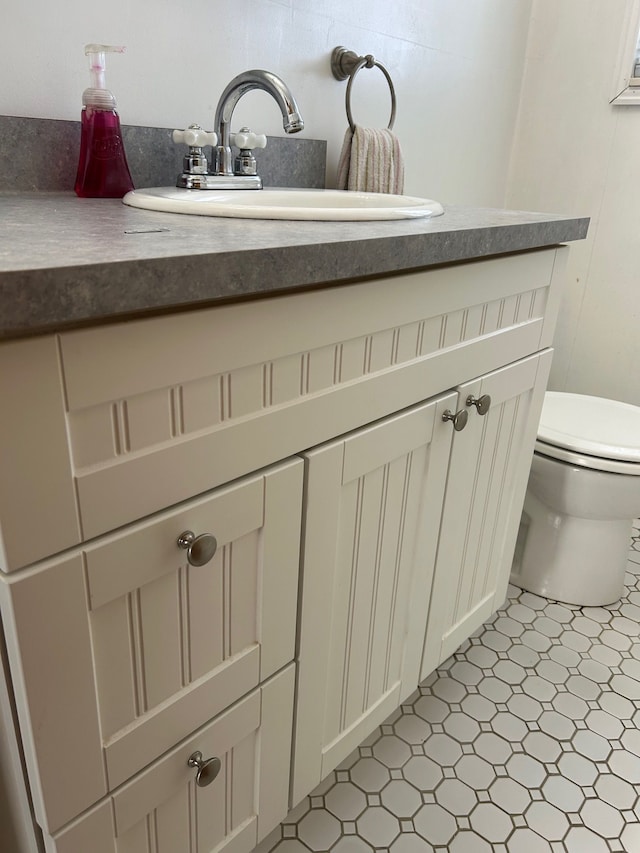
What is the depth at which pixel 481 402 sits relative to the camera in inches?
38.1

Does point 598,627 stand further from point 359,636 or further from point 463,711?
point 359,636

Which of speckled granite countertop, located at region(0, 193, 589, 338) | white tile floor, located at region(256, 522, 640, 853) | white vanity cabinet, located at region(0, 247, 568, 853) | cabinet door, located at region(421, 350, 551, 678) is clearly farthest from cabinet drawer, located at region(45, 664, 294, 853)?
speckled granite countertop, located at region(0, 193, 589, 338)

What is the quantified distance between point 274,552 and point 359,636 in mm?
271

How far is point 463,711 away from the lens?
1.25m

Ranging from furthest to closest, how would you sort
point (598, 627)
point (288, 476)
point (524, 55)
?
point (524, 55) < point (598, 627) < point (288, 476)

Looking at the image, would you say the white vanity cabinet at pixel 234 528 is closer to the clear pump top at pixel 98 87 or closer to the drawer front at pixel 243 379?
the drawer front at pixel 243 379

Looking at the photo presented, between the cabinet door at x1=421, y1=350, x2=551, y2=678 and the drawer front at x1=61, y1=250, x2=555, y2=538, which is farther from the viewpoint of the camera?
the cabinet door at x1=421, y1=350, x2=551, y2=678

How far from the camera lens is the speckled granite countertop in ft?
1.43

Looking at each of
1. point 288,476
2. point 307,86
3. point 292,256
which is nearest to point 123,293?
point 292,256

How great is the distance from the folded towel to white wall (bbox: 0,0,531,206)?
0.10 meters

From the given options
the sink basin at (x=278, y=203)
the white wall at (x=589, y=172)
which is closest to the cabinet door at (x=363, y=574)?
the sink basin at (x=278, y=203)

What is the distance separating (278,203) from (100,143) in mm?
268

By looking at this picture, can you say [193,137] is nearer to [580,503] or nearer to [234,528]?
[234,528]

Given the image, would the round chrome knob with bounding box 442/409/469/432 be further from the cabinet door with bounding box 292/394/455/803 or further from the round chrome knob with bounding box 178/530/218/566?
the round chrome knob with bounding box 178/530/218/566
